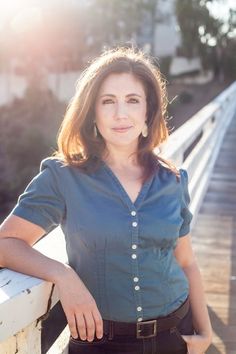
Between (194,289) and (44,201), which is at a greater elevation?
(44,201)

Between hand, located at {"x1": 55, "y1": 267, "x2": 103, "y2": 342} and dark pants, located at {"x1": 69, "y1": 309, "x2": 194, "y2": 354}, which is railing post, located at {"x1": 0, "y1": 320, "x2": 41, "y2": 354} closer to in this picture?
hand, located at {"x1": 55, "y1": 267, "x2": 103, "y2": 342}

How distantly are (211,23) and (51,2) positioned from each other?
1731cm

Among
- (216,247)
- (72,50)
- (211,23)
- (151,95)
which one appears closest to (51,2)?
(72,50)

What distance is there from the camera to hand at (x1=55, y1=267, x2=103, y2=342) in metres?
1.81

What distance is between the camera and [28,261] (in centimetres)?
181

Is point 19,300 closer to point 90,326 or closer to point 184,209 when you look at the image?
point 90,326

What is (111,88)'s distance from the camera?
2.13 meters

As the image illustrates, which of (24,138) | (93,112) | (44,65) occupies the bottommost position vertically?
(24,138)

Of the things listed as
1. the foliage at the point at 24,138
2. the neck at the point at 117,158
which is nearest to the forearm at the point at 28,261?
the neck at the point at 117,158

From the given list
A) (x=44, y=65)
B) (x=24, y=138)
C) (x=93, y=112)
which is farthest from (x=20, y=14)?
(x=93, y=112)

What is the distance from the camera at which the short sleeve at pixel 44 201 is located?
1.93 metres

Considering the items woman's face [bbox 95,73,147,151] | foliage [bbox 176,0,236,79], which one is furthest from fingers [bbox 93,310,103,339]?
foliage [bbox 176,0,236,79]

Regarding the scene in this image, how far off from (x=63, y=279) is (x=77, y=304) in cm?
8

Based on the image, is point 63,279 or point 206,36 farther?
point 206,36
